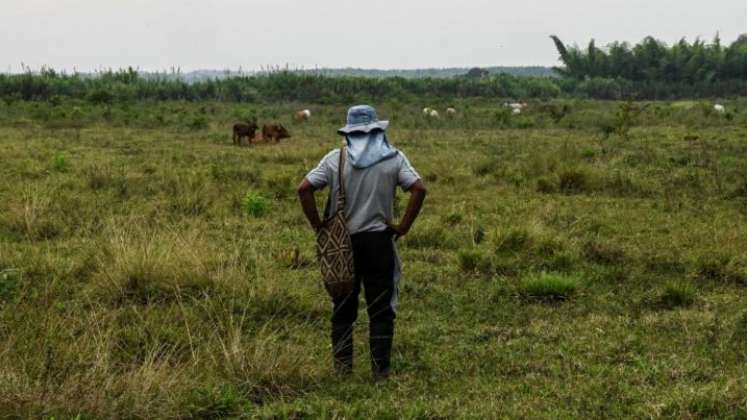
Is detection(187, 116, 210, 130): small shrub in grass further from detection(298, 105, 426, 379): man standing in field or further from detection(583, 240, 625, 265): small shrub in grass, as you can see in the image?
detection(298, 105, 426, 379): man standing in field

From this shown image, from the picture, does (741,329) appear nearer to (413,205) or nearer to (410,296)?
(410,296)

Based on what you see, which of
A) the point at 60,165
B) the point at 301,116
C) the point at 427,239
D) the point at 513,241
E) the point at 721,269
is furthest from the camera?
the point at 301,116

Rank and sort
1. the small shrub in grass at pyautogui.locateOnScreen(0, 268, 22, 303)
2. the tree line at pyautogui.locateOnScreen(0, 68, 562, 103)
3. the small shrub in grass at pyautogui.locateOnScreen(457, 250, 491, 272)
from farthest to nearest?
the tree line at pyautogui.locateOnScreen(0, 68, 562, 103)
the small shrub in grass at pyautogui.locateOnScreen(457, 250, 491, 272)
the small shrub in grass at pyautogui.locateOnScreen(0, 268, 22, 303)

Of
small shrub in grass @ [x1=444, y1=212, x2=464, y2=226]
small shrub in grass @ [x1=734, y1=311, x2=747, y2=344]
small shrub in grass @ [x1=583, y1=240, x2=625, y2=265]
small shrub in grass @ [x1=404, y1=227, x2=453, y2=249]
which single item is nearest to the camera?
small shrub in grass @ [x1=734, y1=311, x2=747, y2=344]

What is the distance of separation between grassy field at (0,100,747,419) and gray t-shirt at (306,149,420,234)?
0.84 meters

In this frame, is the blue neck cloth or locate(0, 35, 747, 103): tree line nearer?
the blue neck cloth

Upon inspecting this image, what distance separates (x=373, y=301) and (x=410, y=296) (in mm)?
1879

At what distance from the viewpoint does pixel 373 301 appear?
434 cm

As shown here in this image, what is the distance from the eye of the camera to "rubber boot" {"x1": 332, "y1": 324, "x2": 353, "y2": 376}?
439cm

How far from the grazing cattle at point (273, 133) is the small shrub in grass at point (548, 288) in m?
13.1

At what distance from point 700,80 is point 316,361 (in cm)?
4928

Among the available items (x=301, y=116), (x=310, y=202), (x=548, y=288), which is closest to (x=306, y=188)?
(x=310, y=202)

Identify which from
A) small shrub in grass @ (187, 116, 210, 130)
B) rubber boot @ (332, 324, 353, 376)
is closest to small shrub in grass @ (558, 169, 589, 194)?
rubber boot @ (332, 324, 353, 376)

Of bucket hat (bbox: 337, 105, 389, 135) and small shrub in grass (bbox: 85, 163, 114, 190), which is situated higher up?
bucket hat (bbox: 337, 105, 389, 135)
